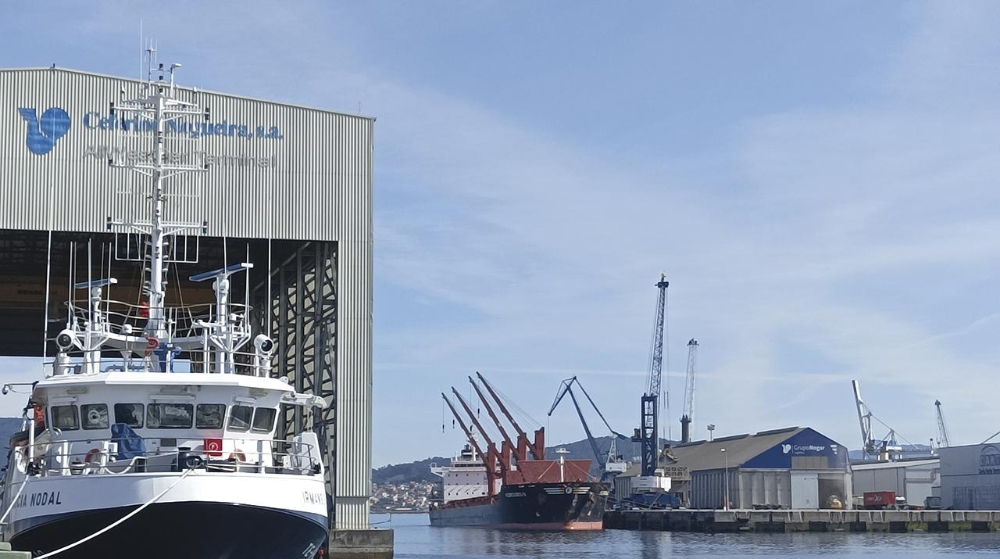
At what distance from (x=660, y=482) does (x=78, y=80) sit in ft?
246

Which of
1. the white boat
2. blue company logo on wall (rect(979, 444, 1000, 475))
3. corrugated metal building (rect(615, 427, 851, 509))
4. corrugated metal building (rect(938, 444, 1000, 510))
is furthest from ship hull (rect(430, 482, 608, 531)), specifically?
the white boat

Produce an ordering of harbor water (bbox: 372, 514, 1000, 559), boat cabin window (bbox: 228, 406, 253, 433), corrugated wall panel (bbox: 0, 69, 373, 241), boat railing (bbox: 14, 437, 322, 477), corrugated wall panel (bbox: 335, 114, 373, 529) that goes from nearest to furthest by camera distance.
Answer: boat railing (bbox: 14, 437, 322, 477)
boat cabin window (bbox: 228, 406, 253, 433)
corrugated wall panel (bbox: 0, 69, 373, 241)
corrugated wall panel (bbox: 335, 114, 373, 529)
harbor water (bbox: 372, 514, 1000, 559)

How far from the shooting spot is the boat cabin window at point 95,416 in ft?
79.3

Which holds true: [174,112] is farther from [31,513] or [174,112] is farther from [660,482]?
[660,482]

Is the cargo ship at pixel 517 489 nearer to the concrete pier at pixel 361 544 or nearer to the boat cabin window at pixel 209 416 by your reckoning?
the concrete pier at pixel 361 544

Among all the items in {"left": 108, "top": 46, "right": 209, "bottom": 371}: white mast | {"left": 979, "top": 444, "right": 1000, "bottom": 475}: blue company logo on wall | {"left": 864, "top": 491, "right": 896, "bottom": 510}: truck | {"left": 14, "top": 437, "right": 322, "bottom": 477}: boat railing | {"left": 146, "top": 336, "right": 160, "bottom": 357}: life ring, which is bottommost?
{"left": 864, "top": 491, "right": 896, "bottom": 510}: truck

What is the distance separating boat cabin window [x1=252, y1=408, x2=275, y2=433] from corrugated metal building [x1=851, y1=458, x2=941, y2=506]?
88.2 meters

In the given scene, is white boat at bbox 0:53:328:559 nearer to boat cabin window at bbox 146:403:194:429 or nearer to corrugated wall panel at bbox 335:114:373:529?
boat cabin window at bbox 146:403:194:429

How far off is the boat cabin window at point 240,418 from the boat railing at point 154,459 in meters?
0.26

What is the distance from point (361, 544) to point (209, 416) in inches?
584

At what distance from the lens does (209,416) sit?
24.6 m

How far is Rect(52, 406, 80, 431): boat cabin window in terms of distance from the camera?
24453mm

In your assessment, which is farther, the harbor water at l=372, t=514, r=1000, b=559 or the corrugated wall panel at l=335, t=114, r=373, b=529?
the harbor water at l=372, t=514, r=1000, b=559

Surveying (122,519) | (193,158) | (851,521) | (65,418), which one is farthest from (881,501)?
(122,519)
